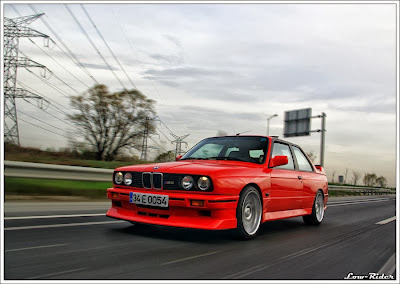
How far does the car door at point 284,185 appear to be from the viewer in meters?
5.92

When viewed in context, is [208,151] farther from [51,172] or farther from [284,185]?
[51,172]

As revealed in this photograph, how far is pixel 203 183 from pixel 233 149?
4.94 feet

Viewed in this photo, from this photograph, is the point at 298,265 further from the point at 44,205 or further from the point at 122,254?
the point at 44,205

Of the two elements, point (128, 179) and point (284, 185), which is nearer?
point (128, 179)

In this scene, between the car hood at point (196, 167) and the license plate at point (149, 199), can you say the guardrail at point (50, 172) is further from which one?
the license plate at point (149, 199)

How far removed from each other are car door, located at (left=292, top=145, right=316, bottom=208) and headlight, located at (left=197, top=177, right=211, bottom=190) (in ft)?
9.06

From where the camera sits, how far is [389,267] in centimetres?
415

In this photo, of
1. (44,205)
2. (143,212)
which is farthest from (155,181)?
(44,205)

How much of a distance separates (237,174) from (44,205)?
13.8 feet

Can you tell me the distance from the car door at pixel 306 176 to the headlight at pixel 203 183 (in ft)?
9.06

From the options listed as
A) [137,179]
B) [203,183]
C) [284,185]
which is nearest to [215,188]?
[203,183]

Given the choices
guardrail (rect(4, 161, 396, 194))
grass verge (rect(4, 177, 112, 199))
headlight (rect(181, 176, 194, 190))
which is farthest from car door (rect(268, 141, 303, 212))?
grass verge (rect(4, 177, 112, 199))

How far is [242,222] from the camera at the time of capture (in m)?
5.06

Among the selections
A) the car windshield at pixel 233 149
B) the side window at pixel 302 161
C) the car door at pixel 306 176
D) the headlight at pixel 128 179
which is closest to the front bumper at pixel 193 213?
the headlight at pixel 128 179
